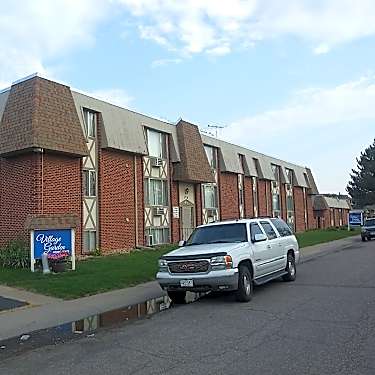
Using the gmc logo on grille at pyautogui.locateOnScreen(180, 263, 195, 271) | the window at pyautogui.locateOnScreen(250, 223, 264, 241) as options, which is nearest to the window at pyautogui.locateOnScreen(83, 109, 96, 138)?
the window at pyautogui.locateOnScreen(250, 223, 264, 241)

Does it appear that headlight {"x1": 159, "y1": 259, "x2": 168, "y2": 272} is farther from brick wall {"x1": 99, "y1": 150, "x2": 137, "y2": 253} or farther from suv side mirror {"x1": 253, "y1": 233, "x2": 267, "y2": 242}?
brick wall {"x1": 99, "y1": 150, "x2": 137, "y2": 253}

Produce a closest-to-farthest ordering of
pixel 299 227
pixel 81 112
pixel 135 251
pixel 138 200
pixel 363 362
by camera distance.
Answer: pixel 363 362, pixel 81 112, pixel 135 251, pixel 138 200, pixel 299 227

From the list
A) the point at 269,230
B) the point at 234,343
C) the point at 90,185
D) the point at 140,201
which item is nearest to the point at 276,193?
the point at 140,201

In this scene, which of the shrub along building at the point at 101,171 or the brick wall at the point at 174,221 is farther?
the brick wall at the point at 174,221

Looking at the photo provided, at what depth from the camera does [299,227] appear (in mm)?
52188

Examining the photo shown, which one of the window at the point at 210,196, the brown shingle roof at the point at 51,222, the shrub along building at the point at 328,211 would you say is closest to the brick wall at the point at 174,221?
the window at the point at 210,196

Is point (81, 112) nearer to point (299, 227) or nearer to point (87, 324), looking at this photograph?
point (87, 324)

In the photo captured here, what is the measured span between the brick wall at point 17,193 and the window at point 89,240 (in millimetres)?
3250

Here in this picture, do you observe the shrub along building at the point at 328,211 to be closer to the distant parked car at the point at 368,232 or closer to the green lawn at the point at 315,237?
the green lawn at the point at 315,237

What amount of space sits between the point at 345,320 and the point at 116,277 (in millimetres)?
8205

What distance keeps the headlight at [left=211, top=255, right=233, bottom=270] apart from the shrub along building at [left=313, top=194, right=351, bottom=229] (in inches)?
2057

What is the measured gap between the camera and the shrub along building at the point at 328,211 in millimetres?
62469

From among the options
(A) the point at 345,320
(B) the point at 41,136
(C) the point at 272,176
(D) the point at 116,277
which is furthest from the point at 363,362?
(C) the point at 272,176

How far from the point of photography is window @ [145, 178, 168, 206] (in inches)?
1063
